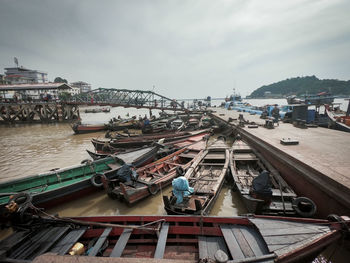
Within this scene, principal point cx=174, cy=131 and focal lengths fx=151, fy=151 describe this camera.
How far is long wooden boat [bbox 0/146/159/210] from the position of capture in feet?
20.1

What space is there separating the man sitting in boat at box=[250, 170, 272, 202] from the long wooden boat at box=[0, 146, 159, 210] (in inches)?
245

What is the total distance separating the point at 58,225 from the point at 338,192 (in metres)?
8.06

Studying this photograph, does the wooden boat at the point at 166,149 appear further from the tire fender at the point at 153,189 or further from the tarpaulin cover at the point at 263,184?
the tarpaulin cover at the point at 263,184

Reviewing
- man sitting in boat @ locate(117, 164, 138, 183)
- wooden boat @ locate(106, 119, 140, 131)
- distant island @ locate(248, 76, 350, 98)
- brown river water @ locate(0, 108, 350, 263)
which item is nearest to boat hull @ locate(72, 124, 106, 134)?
brown river water @ locate(0, 108, 350, 263)

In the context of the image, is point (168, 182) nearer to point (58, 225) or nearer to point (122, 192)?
point (122, 192)

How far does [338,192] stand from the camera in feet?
14.0

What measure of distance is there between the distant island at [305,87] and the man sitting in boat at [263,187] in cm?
11437

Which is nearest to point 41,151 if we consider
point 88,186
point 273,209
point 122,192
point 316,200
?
point 88,186

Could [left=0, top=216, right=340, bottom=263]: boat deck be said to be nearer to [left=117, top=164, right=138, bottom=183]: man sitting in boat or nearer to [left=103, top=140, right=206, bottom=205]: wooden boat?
[left=103, top=140, right=206, bottom=205]: wooden boat

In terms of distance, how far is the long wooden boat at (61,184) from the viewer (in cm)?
613

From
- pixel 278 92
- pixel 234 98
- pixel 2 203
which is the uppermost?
pixel 278 92

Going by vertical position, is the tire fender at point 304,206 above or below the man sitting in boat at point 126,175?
below

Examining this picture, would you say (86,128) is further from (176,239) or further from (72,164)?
(176,239)

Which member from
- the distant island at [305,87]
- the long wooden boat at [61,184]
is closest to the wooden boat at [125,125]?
the long wooden boat at [61,184]
